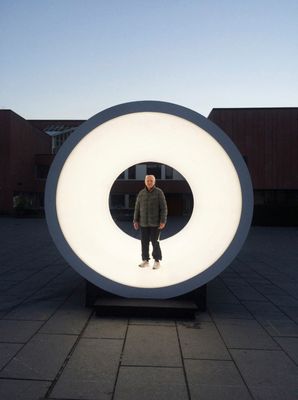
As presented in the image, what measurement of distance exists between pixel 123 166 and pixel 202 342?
3614mm

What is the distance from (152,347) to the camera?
394cm

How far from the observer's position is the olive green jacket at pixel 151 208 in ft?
19.2

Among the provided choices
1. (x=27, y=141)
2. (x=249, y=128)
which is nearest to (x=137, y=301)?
(x=249, y=128)

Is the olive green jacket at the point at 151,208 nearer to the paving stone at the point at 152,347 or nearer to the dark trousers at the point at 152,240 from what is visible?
the dark trousers at the point at 152,240

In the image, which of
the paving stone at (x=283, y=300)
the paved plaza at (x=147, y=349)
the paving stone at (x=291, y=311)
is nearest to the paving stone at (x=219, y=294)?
the paved plaza at (x=147, y=349)

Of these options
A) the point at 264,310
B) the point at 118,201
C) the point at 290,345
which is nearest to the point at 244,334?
the point at 290,345

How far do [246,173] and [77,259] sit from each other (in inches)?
102

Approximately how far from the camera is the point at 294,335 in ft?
14.4

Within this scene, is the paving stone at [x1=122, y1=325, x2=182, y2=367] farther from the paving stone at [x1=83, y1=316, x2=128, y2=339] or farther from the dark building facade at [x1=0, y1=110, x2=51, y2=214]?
the dark building facade at [x1=0, y1=110, x2=51, y2=214]

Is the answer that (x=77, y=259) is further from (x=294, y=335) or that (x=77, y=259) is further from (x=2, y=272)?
(x=2, y=272)

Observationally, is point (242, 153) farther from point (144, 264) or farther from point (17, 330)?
point (17, 330)

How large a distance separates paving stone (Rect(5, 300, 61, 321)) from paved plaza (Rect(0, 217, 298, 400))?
1cm

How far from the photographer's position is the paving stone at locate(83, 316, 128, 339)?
426 centimetres

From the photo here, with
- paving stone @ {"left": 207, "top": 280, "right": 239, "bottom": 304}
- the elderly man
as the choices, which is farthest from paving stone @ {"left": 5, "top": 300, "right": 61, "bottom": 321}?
paving stone @ {"left": 207, "top": 280, "right": 239, "bottom": 304}
